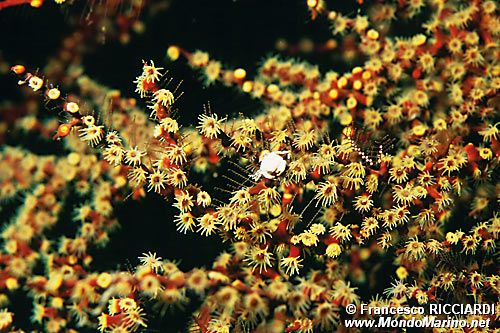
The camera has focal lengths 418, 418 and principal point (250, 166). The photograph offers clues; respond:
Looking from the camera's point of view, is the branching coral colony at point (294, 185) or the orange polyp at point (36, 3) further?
the orange polyp at point (36, 3)

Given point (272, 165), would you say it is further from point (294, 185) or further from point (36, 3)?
point (36, 3)

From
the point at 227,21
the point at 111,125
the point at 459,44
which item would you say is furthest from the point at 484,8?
the point at 111,125

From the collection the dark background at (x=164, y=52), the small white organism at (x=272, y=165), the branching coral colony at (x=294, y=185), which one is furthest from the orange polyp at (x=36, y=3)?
the small white organism at (x=272, y=165)

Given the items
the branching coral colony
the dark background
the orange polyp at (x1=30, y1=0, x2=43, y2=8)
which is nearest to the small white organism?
the branching coral colony

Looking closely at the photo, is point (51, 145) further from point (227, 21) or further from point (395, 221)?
point (395, 221)

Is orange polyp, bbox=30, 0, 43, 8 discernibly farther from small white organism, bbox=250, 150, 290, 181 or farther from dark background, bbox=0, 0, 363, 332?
small white organism, bbox=250, 150, 290, 181

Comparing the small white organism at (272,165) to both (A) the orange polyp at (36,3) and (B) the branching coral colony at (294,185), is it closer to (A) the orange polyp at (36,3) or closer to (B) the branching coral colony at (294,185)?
(B) the branching coral colony at (294,185)
